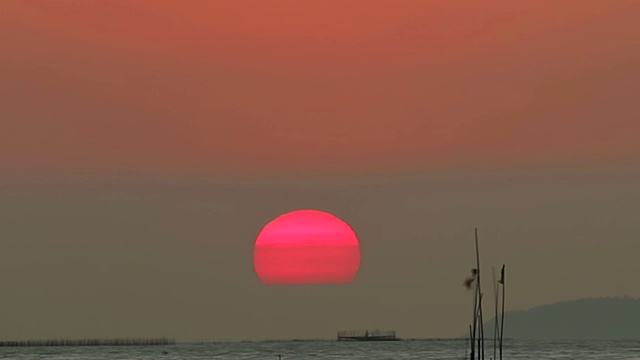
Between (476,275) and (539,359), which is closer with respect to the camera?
(476,275)

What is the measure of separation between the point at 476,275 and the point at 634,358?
117 m

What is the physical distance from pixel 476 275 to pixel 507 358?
358ft

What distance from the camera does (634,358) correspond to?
195 metres

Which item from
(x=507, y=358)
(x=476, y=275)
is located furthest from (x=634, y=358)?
(x=476, y=275)

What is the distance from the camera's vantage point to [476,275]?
276ft

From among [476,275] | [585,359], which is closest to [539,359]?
[585,359]

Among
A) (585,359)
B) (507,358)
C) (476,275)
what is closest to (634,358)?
(585,359)

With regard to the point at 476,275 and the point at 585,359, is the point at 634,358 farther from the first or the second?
the point at 476,275

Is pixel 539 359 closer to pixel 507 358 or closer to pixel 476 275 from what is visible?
pixel 507 358

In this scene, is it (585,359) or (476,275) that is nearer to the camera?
(476,275)

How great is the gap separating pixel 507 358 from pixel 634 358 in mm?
18759

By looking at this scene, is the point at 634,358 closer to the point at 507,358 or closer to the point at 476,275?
the point at 507,358

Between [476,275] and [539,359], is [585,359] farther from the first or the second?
[476,275]

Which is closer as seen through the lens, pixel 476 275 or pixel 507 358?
pixel 476 275
